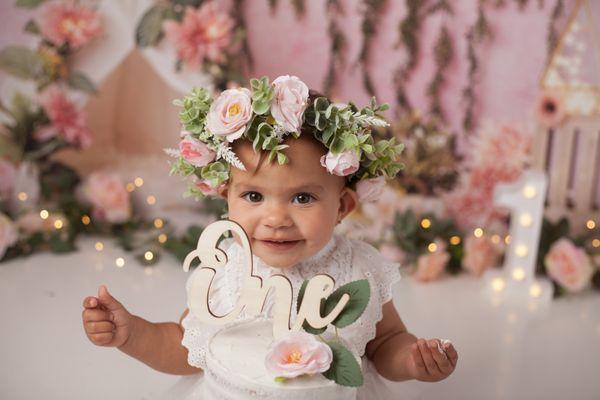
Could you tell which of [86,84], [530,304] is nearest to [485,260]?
[530,304]

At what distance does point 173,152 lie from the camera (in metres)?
1.42

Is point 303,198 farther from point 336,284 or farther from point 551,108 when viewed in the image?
point 551,108

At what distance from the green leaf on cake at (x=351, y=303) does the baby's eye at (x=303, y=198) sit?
0.59ft

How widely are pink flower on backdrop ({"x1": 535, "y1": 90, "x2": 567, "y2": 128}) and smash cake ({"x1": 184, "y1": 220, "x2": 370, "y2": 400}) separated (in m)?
1.75

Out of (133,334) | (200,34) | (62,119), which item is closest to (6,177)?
(62,119)

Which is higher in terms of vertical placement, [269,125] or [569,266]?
[269,125]

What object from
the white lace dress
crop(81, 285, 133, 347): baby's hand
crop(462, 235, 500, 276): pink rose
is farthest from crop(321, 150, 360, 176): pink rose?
crop(462, 235, 500, 276): pink rose

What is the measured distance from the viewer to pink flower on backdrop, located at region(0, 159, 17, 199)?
2.69 meters

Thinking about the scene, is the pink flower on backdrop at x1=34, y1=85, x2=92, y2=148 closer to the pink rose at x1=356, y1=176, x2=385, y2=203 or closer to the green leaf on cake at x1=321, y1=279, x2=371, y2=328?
the pink rose at x1=356, y1=176, x2=385, y2=203

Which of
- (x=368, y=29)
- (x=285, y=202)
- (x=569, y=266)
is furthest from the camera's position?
(x=368, y=29)

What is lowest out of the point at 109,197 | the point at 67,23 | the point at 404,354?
the point at 404,354

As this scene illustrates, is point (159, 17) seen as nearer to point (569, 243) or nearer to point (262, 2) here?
point (262, 2)

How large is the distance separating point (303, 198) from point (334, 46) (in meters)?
1.79

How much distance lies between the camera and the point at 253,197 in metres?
1.34
